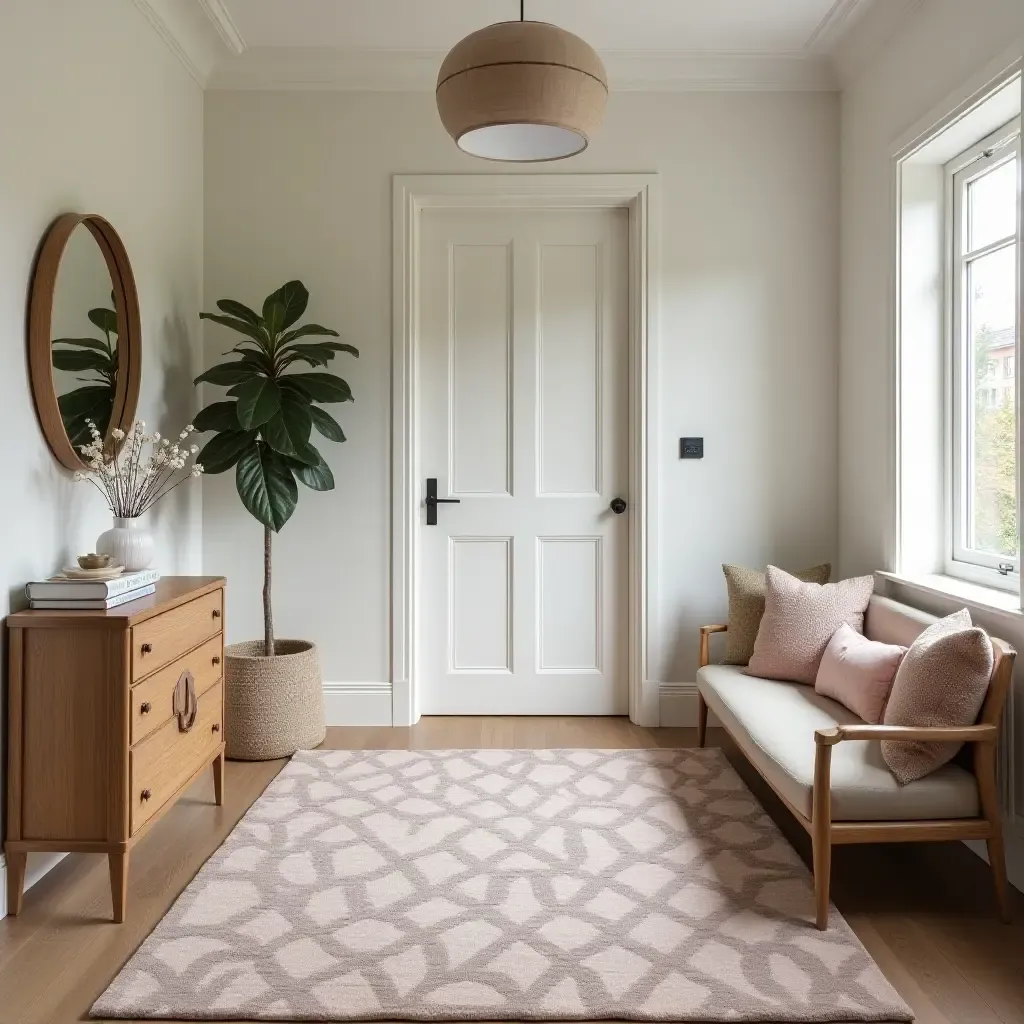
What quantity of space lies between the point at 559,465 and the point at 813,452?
112 centimetres

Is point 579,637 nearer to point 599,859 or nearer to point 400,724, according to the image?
point 400,724

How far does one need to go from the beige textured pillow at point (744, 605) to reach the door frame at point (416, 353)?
43 centimetres

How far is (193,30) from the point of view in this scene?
136 inches

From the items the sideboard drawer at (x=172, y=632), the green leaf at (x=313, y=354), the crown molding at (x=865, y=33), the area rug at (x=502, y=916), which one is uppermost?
the crown molding at (x=865, y=33)

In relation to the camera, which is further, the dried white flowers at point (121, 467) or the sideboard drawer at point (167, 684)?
the dried white flowers at point (121, 467)

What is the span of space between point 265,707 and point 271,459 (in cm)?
96

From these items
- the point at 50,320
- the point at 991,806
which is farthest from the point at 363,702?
the point at 991,806

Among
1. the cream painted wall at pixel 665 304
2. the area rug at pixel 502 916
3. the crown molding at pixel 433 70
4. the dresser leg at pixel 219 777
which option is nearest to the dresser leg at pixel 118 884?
the area rug at pixel 502 916

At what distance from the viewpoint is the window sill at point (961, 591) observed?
99.3 inches

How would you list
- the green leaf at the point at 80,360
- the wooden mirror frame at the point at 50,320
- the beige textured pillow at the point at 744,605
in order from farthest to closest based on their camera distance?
1. the beige textured pillow at the point at 744,605
2. the green leaf at the point at 80,360
3. the wooden mirror frame at the point at 50,320

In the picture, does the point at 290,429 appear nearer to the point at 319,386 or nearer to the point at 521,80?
the point at 319,386

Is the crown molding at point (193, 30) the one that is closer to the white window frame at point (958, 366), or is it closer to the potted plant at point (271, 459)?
the potted plant at point (271, 459)

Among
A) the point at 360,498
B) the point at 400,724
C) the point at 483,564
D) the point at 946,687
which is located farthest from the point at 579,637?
the point at 946,687

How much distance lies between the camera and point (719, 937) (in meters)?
2.07
